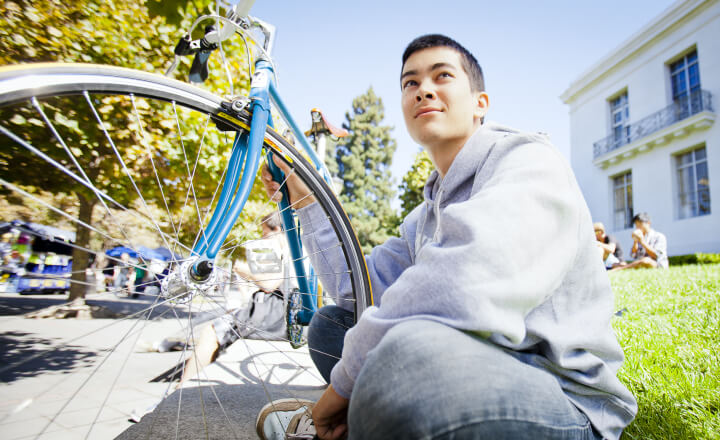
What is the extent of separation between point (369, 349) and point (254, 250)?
3.41 metres

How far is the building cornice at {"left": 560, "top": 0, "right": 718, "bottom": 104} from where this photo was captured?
13867mm

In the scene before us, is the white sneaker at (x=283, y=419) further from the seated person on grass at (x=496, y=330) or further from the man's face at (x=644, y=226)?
the man's face at (x=644, y=226)

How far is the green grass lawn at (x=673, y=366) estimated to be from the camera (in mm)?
1266

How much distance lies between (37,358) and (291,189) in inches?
98.0

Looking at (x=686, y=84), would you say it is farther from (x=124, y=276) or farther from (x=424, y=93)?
(x=124, y=276)

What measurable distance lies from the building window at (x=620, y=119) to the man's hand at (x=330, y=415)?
1949 cm

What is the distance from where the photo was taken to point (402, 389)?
0.64m

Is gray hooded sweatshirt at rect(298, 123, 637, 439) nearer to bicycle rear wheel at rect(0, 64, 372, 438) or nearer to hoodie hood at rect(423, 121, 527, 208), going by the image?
hoodie hood at rect(423, 121, 527, 208)

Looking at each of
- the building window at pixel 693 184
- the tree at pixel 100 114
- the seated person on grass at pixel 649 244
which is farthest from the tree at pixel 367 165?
the tree at pixel 100 114

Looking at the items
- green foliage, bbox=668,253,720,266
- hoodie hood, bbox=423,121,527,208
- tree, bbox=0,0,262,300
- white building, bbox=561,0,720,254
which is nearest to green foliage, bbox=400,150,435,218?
white building, bbox=561,0,720,254

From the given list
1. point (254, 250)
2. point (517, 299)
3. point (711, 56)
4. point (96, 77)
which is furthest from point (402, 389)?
point (711, 56)

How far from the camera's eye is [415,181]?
64.4ft

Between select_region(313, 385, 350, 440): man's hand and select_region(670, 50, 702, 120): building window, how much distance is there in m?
17.7

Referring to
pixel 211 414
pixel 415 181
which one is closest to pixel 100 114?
pixel 211 414
